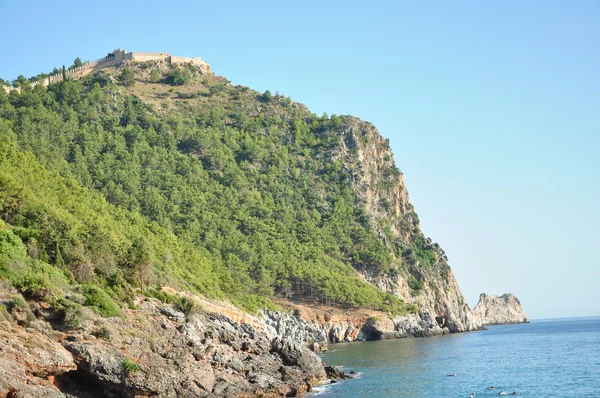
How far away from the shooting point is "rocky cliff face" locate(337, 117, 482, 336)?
137588mm

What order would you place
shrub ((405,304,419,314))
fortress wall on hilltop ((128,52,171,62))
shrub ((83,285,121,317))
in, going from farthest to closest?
fortress wall on hilltop ((128,52,171,62)), shrub ((405,304,419,314)), shrub ((83,285,121,317))

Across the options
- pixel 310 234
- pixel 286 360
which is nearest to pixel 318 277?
pixel 310 234

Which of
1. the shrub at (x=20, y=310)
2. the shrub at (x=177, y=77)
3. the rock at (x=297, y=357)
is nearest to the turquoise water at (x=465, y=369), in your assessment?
the rock at (x=297, y=357)

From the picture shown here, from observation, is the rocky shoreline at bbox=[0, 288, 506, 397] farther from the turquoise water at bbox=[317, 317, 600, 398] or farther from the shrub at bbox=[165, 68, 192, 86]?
the shrub at bbox=[165, 68, 192, 86]

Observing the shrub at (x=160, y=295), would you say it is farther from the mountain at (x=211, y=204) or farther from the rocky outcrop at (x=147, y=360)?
the rocky outcrop at (x=147, y=360)

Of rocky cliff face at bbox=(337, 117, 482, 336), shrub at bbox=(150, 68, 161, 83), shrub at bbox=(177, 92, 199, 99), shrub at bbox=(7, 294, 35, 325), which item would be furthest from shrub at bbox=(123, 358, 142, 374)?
shrub at bbox=(150, 68, 161, 83)

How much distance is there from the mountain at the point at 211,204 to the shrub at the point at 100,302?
4.2 inches

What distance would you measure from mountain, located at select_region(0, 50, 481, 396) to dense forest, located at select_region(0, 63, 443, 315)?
30cm

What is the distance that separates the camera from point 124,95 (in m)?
156

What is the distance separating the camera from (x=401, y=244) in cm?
15462

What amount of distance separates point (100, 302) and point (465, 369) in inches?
1544

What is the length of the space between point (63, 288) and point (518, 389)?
35.7 metres

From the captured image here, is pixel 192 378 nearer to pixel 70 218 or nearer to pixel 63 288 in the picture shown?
pixel 63 288

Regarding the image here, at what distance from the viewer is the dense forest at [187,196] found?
55469 mm
